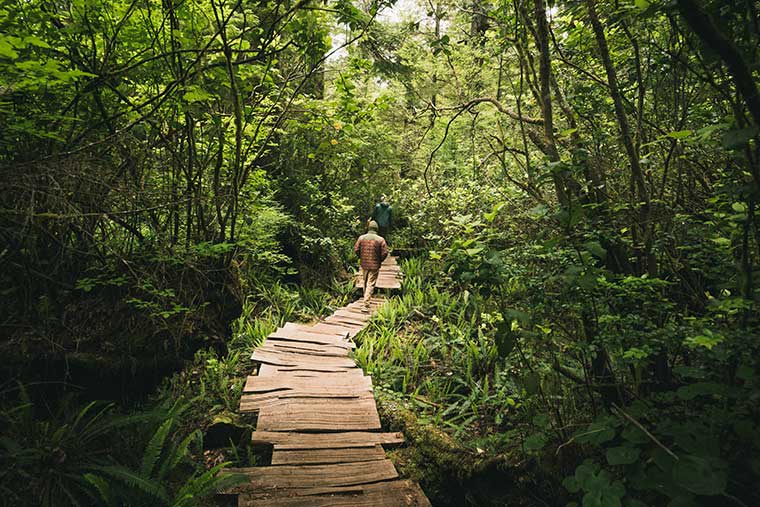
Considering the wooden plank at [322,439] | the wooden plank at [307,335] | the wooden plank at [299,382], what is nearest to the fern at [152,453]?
the wooden plank at [322,439]

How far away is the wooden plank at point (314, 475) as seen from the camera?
339 centimetres

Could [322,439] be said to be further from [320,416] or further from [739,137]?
[739,137]

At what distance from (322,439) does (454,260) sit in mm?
2652

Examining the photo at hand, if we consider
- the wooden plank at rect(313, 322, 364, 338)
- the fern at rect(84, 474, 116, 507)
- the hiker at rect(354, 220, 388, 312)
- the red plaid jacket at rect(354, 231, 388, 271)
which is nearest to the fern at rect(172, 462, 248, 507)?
the fern at rect(84, 474, 116, 507)

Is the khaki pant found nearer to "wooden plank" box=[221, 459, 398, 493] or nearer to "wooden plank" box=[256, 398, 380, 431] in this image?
"wooden plank" box=[256, 398, 380, 431]

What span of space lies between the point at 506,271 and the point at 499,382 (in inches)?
122

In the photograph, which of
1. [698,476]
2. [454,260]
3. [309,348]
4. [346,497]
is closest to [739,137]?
[698,476]

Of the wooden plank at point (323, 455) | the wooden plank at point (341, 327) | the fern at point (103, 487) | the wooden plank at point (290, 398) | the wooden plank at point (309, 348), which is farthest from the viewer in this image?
the wooden plank at point (341, 327)

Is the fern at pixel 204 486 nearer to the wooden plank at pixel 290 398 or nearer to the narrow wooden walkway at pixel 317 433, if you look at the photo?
the narrow wooden walkway at pixel 317 433

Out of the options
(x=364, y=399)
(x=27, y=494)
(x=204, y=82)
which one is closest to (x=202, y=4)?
(x=204, y=82)

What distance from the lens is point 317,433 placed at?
4.26 metres

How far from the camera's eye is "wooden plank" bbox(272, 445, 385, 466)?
3.76 metres

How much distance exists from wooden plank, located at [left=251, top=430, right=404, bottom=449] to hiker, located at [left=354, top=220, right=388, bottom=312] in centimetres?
447

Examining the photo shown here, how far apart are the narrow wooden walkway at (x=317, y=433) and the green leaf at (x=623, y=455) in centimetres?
180
